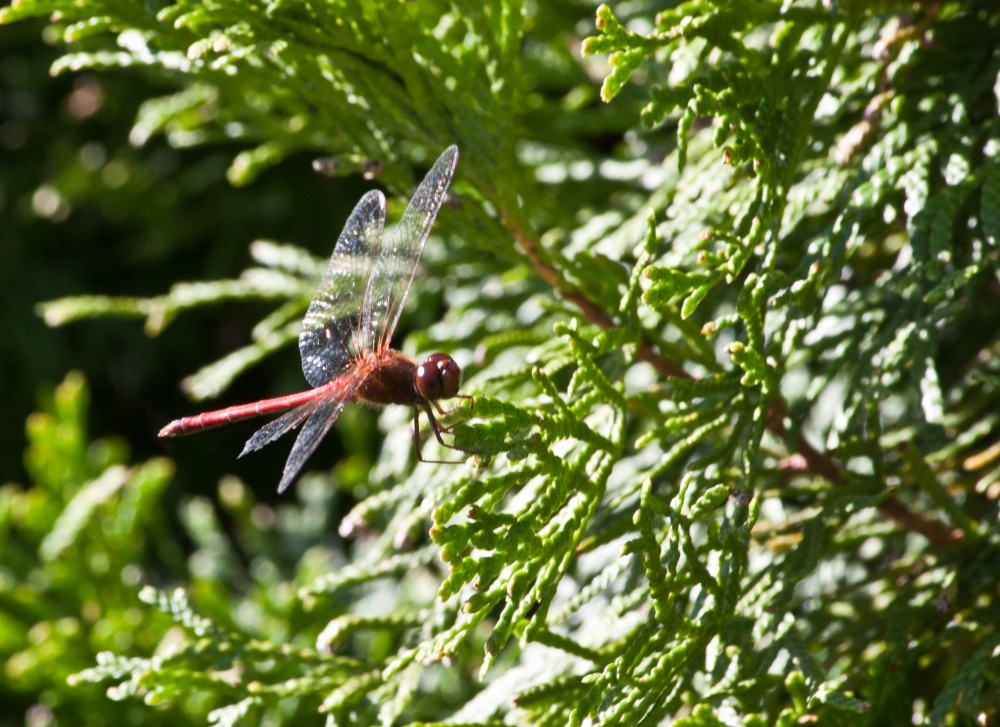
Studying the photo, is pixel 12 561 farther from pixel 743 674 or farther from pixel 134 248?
pixel 743 674

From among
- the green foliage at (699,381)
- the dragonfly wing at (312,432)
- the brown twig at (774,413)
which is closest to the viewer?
the green foliage at (699,381)

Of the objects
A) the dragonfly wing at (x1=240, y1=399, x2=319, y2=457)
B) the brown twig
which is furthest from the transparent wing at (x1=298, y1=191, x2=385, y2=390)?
the brown twig

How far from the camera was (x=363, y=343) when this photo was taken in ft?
5.29

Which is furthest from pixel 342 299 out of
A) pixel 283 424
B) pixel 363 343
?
pixel 283 424

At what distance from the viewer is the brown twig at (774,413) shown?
1584 millimetres

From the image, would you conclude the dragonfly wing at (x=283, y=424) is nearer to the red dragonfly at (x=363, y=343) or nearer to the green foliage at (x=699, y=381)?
the red dragonfly at (x=363, y=343)

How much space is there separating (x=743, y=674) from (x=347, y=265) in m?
0.82

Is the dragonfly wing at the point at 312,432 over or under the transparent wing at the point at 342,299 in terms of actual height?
under

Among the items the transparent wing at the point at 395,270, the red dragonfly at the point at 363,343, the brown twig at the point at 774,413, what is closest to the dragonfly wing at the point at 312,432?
the red dragonfly at the point at 363,343

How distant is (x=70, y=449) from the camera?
8.63ft

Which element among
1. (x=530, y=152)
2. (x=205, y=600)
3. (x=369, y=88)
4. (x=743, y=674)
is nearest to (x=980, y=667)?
(x=743, y=674)

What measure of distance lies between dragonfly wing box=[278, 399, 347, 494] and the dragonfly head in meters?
0.12

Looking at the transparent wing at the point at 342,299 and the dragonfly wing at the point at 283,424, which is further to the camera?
Result: the transparent wing at the point at 342,299

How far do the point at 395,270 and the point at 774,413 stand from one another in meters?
0.59
